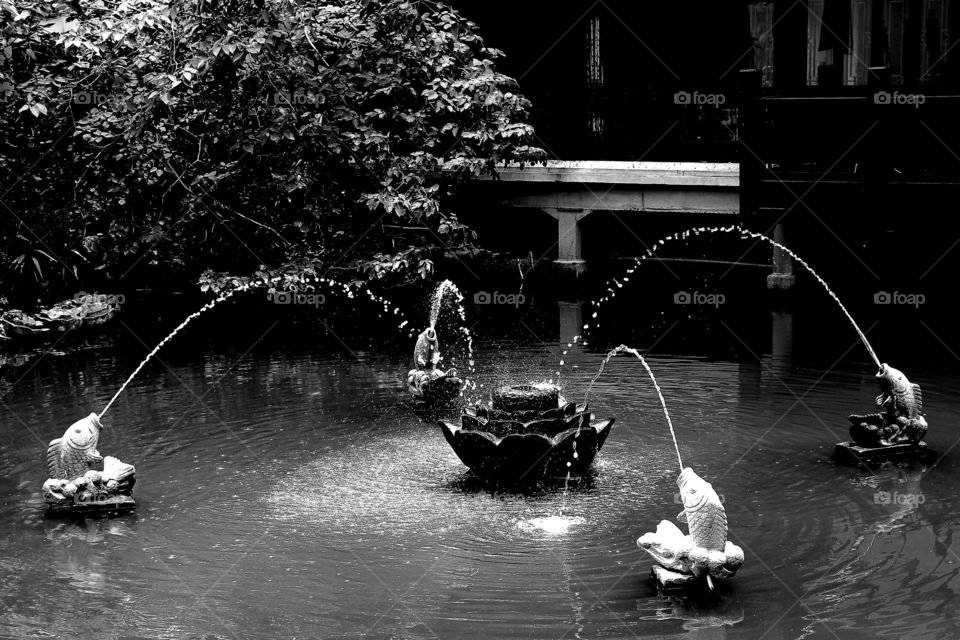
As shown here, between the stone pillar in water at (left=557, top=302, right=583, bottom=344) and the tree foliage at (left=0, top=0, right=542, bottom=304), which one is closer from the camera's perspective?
the stone pillar in water at (left=557, top=302, right=583, bottom=344)

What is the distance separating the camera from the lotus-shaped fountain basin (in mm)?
12180

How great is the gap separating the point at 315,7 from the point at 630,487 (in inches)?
519

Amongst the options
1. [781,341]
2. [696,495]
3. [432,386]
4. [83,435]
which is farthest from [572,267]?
[696,495]

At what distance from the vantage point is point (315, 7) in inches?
887

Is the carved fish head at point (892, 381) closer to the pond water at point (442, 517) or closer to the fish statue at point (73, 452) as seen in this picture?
the pond water at point (442, 517)

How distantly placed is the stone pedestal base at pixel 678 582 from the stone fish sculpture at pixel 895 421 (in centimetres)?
398

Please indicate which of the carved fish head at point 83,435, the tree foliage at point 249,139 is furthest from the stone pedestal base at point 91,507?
the tree foliage at point 249,139

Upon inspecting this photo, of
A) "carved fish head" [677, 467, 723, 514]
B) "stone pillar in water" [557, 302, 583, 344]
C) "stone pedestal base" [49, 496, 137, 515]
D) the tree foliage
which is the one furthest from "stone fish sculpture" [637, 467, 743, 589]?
the tree foliage

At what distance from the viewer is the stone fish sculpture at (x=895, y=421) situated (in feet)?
42.0

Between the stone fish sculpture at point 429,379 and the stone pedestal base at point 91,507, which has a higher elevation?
the stone fish sculpture at point 429,379

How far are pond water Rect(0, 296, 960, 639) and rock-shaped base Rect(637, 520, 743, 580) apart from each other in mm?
197

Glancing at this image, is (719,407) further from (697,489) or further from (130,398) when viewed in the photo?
(130,398)

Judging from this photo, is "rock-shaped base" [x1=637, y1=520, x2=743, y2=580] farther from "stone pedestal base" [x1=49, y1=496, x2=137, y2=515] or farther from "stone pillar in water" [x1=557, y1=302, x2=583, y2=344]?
"stone pillar in water" [x1=557, y1=302, x2=583, y2=344]

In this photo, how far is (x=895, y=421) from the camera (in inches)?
507
